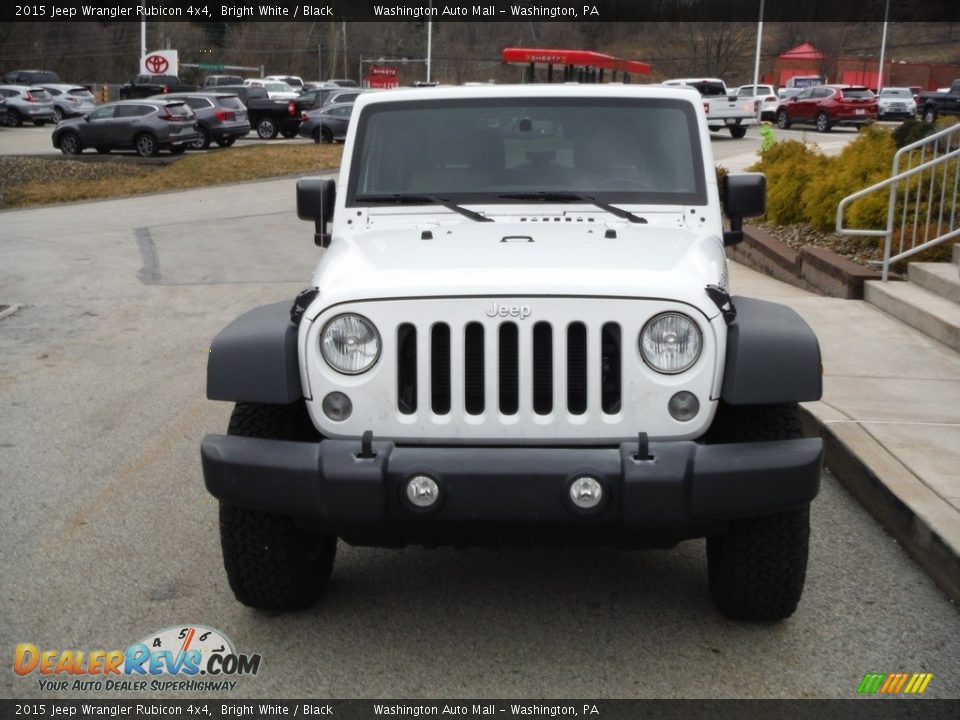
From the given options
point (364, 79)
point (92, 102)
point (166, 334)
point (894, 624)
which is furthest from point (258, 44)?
point (894, 624)

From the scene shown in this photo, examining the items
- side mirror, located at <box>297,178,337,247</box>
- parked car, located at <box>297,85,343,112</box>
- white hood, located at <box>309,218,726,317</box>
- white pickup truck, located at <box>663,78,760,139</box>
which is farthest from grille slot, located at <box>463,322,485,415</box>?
parked car, located at <box>297,85,343,112</box>

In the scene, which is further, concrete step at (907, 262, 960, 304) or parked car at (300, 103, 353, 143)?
parked car at (300, 103, 353, 143)

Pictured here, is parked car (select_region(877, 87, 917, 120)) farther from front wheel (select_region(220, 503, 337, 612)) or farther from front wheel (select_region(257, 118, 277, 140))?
front wheel (select_region(220, 503, 337, 612))

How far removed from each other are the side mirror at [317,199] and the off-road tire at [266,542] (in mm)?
1484

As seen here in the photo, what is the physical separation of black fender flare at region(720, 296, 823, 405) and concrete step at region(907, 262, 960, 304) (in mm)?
6185

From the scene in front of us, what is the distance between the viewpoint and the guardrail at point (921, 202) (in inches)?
408

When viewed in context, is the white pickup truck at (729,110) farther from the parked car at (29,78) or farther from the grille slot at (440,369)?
the parked car at (29,78)

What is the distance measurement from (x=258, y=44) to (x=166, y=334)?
308ft

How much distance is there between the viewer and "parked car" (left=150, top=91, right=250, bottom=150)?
31.9 metres

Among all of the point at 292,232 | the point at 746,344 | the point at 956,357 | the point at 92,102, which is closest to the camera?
the point at 746,344

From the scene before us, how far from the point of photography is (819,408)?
6.57 meters

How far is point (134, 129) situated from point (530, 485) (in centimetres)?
2842

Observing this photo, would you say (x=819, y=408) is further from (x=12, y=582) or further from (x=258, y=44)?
(x=258, y=44)

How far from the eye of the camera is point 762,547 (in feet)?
13.1
